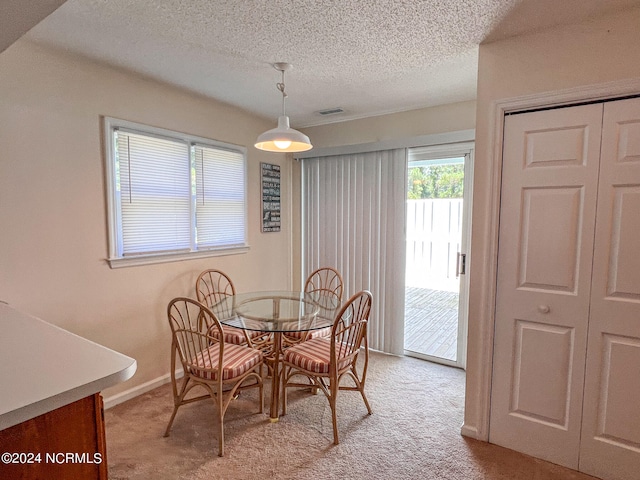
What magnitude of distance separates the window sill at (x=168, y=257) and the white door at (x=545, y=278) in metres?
2.36

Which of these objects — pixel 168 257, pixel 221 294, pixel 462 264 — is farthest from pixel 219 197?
pixel 462 264

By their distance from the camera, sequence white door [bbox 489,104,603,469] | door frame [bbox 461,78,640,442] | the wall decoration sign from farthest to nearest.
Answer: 1. the wall decoration sign
2. door frame [bbox 461,78,640,442]
3. white door [bbox 489,104,603,469]

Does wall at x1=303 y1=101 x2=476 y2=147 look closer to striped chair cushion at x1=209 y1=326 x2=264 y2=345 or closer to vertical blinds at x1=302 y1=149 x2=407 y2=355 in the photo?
vertical blinds at x1=302 y1=149 x2=407 y2=355

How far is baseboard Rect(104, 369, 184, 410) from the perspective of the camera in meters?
2.46

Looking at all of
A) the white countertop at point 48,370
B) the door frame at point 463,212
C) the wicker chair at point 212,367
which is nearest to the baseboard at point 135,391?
the wicker chair at point 212,367

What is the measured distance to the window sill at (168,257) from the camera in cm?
248

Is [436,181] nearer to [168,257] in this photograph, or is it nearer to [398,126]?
[398,126]

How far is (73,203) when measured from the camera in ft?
7.34

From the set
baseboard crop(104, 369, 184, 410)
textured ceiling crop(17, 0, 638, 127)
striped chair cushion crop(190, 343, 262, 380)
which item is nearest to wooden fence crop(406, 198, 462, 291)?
textured ceiling crop(17, 0, 638, 127)

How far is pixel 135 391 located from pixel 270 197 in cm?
219

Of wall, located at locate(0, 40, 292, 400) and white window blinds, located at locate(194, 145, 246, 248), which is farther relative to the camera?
white window blinds, located at locate(194, 145, 246, 248)

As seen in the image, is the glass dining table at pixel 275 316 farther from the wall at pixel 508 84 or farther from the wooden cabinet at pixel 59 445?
the wooden cabinet at pixel 59 445

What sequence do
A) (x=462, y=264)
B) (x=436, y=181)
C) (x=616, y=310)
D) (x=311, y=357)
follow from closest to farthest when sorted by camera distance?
(x=616, y=310)
(x=311, y=357)
(x=462, y=264)
(x=436, y=181)

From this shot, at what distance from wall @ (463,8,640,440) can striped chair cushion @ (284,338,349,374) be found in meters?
0.87
